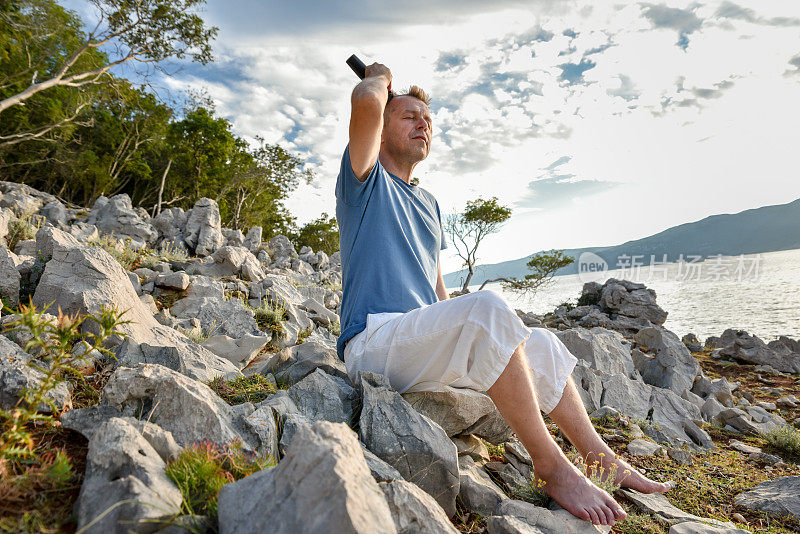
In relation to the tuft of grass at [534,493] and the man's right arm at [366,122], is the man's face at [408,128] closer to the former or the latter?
the man's right arm at [366,122]

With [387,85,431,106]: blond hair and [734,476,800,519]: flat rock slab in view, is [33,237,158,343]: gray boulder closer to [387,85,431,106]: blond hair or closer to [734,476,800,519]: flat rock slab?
[387,85,431,106]: blond hair

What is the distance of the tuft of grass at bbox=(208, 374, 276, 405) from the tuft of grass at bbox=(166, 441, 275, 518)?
73 centimetres

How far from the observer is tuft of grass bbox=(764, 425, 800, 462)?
14.5ft

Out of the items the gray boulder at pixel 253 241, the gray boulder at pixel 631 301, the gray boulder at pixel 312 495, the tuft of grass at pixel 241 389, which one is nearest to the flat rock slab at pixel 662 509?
the gray boulder at pixel 312 495

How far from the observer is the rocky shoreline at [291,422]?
1.25 metres

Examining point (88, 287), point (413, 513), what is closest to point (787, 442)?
point (413, 513)

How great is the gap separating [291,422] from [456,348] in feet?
3.06

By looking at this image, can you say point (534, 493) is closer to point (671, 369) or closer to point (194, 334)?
point (194, 334)

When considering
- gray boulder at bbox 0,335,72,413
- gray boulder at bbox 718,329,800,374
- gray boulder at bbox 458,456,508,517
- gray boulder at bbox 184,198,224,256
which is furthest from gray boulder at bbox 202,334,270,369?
gray boulder at bbox 718,329,800,374

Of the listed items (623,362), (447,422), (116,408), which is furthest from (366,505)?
(623,362)

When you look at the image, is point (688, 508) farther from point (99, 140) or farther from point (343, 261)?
point (99, 140)

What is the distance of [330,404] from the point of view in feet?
7.74

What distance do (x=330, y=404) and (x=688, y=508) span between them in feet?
7.64

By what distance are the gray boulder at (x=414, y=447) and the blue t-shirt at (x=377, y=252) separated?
26.8 inches
